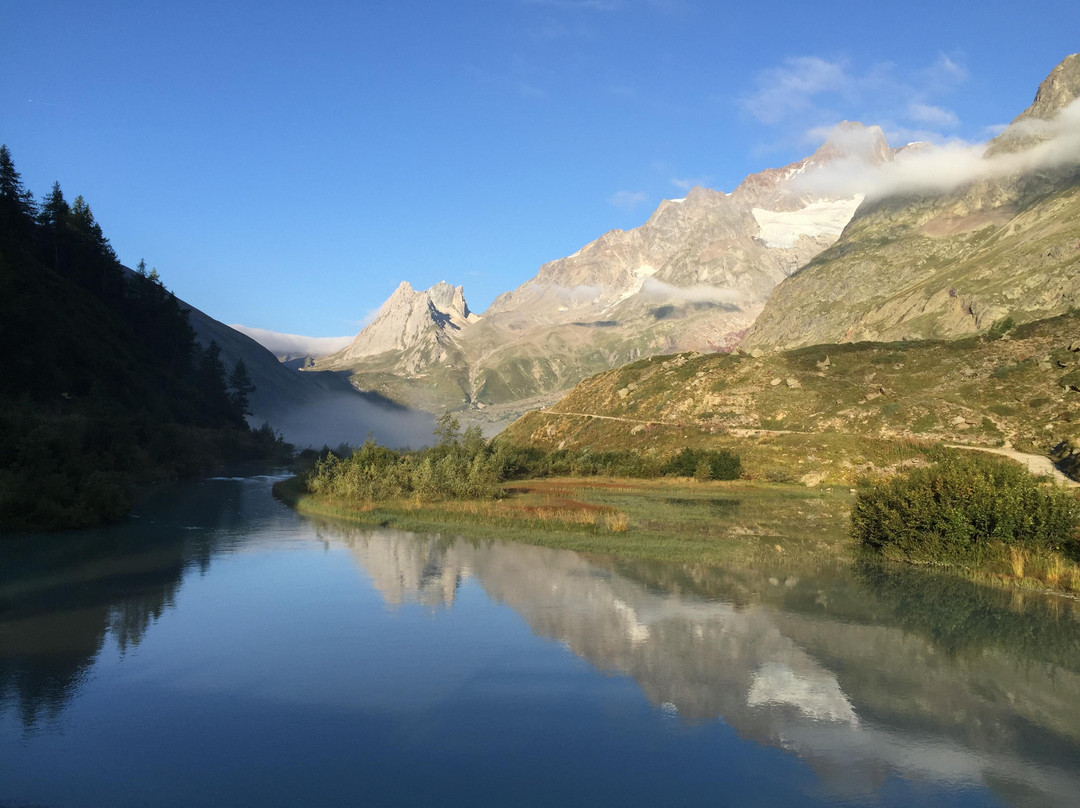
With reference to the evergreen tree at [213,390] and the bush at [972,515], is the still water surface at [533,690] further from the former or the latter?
the evergreen tree at [213,390]

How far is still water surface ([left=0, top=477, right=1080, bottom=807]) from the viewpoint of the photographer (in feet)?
40.2

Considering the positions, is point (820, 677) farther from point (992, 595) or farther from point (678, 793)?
point (992, 595)

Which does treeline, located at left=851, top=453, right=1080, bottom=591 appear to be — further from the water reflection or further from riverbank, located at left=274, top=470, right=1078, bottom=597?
the water reflection

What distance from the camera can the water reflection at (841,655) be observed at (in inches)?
529

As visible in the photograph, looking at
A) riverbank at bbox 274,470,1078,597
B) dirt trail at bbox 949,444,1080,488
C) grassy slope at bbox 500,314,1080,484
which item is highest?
grassy slope at bbox 500,314,1080,484

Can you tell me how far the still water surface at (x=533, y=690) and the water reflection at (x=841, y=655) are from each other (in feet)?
0.26

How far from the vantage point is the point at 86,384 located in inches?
2982

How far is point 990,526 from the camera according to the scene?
29.9 m

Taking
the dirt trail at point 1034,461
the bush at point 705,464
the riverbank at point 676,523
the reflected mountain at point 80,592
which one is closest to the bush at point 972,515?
the riverbank at point 676,523

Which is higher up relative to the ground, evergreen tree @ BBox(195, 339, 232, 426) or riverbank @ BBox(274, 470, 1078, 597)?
evergreen tree @ BBox(195, 339, 232, 426)

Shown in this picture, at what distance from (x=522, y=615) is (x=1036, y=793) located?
1344 centimetres

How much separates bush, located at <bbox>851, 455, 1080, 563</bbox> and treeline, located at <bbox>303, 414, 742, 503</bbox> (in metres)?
28.3

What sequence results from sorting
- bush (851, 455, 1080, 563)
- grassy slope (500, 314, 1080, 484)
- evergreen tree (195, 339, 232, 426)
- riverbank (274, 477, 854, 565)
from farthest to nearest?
evergreen tree (195, 339, 232, 426) < grassy slope (500, 314, 1080, 484) < riverbank (274, 477, 854, 565) < bush (851, 455, 1080, 563)

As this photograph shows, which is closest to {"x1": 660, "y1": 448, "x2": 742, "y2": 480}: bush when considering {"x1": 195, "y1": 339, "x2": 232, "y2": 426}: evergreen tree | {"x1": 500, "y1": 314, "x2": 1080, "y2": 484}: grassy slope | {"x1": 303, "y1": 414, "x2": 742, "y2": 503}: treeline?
{"x1": 303, "y1": 414, "x2": 742, "y2": 503}: treeline
